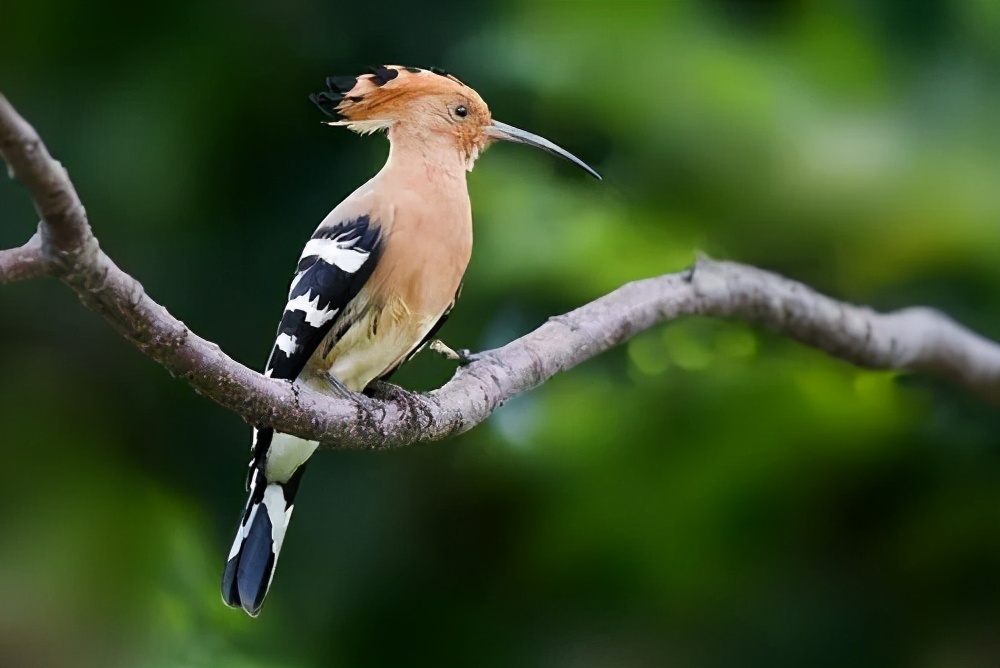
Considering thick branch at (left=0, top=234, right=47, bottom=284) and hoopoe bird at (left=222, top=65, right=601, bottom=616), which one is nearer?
thick branch at (left=0, top=234, right=47, bottom=284)

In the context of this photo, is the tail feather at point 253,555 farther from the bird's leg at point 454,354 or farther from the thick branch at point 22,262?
the thick branch at point 22,262

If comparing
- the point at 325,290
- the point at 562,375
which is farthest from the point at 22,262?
the point at 562,375

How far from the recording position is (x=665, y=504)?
3.51 ft

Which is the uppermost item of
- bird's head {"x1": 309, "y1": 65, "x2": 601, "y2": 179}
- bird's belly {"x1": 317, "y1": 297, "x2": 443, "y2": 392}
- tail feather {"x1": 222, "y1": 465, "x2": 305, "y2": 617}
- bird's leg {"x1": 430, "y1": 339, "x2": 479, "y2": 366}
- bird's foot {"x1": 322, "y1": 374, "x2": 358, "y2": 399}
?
bird's head {"x1": 309, "y1": 65, "x2": 601, "y2": 179}

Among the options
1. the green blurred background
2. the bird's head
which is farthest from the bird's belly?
the green blurred background

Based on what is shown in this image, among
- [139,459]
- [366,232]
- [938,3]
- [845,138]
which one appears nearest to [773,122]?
[845,138]

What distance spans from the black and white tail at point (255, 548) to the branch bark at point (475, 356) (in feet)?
0.37

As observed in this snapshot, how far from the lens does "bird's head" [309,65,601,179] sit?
0.62 metres

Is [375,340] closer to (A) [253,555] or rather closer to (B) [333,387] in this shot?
(B) [333,387]

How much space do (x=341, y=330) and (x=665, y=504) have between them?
53 centimetres

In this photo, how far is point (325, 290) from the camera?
2.06 feet

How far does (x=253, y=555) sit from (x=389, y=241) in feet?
0.74

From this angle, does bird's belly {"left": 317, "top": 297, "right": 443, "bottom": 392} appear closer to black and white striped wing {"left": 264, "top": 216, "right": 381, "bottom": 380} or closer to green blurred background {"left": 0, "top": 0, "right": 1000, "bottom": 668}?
black and white striped wing {"left": 264, "top": 216, "right": 381, "bottom": 380}

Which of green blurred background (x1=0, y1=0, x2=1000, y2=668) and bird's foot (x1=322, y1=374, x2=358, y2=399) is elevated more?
green blurred background (x1=0, y1=0, x2=1000, y2=668)
